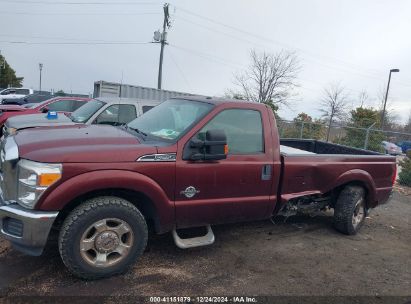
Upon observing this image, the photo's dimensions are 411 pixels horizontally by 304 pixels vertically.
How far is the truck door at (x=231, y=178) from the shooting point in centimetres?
396

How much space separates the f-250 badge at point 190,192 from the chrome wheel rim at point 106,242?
2.23 ft

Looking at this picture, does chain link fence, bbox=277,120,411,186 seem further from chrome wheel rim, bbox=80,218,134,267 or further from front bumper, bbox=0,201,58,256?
front bumper, bbox=0,201,58,256

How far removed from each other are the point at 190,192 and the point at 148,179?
0.53 metres

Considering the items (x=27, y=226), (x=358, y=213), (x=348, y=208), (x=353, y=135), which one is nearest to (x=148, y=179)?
(x=27, y=226)

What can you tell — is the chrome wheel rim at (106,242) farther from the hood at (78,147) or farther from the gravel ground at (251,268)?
the hood at (78,147)

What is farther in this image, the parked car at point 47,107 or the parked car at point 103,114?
the parked car at point 47,107

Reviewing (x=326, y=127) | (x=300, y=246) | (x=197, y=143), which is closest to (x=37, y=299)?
(x=197, y=143)

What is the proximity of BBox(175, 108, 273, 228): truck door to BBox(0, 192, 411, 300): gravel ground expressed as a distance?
19.2 inches

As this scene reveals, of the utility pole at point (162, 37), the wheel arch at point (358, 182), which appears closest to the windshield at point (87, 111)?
the wheel arch at point (358, 182)

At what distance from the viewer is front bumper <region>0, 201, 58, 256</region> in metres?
3.25

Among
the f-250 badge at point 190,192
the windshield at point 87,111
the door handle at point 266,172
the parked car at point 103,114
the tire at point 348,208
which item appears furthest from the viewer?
the windshield at point 87,111

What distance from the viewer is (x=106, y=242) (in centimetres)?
356

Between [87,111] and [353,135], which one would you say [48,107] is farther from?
[353,135]

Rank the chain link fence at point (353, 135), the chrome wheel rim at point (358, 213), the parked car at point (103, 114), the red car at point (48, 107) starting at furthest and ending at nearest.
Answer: the chain link fence at point (353, 135), the red car at point (48, 107), the parked car at point (103, 114), the chrome wheel rim at point (358, 213)
